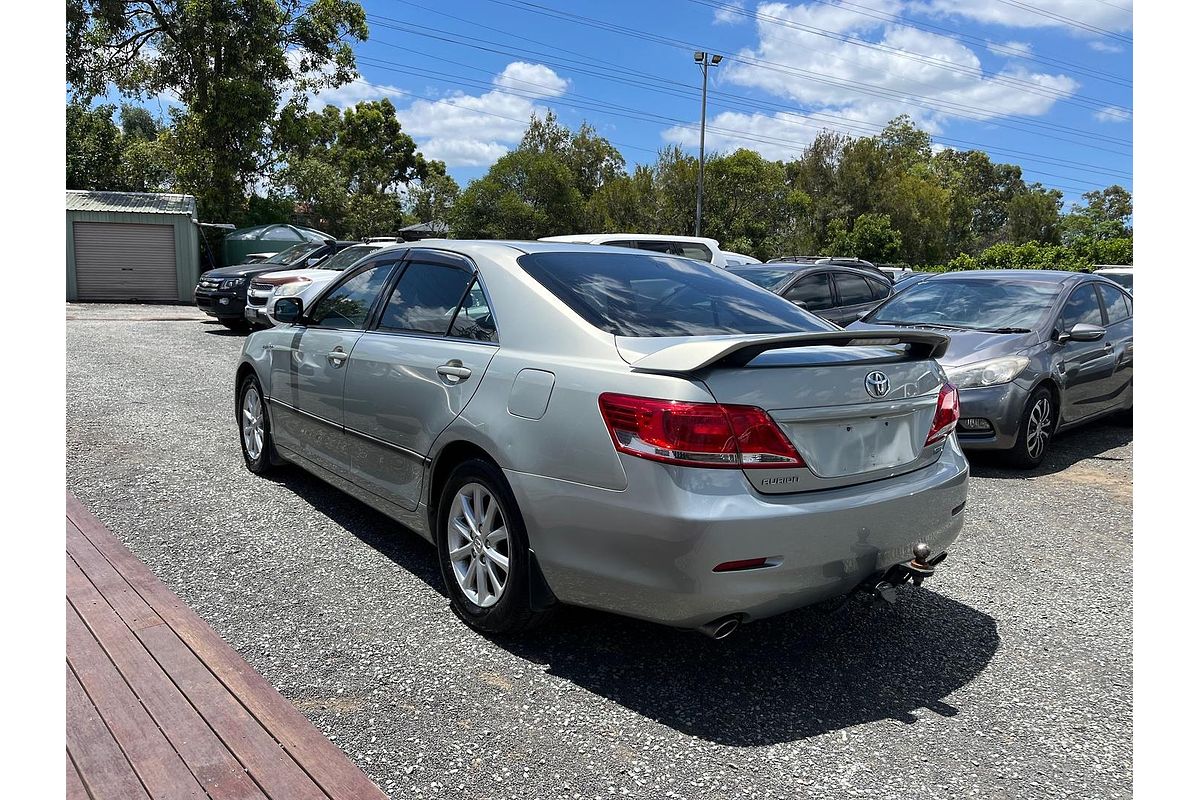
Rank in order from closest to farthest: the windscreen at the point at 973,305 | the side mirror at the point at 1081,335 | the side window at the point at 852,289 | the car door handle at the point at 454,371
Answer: the car door handle at the point at 454,371 → the side mirror at the point at 1081,335 → the windscreen at the point at 973,305 → the side window at the point at 852,289

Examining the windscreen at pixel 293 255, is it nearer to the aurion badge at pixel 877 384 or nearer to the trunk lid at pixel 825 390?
the trunk lid at pixel 825 390

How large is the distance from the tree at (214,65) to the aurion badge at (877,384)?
1034 inches

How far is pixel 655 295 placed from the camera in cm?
382

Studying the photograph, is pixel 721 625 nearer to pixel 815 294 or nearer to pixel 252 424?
pixel 252 424

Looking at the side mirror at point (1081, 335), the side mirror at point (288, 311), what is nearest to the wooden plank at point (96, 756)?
the side mirror at point (288, 311)

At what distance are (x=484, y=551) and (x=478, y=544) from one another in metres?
0.05

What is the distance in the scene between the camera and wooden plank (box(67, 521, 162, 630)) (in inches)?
141

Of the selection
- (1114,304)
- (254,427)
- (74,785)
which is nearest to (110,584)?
(74,785)

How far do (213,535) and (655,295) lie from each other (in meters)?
2.79

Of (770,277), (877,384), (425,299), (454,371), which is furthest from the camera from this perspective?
(770,277)

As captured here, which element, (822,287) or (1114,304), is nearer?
(1114,304)

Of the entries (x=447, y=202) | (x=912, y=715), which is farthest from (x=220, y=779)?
(x=447, y=202)

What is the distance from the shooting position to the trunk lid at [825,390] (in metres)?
2.94

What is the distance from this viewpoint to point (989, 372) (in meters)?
6.69
